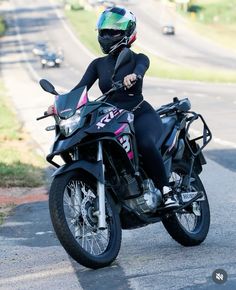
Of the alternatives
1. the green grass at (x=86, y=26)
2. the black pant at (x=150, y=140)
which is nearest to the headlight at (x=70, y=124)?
the black pant at (x=150, y=140)

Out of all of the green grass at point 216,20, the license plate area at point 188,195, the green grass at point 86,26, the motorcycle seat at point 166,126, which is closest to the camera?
the motorcycle seat at point 166,126

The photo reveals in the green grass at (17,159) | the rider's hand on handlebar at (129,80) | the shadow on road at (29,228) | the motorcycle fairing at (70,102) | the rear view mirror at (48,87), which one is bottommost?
the green grass at (17,159)

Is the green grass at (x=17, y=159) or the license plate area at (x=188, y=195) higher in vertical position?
the license plate area at (x=188, y=195)

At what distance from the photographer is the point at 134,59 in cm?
689

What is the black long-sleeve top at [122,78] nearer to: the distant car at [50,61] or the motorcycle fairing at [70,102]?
the motorcycle fairing at [70,102]

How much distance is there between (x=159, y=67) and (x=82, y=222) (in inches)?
2150

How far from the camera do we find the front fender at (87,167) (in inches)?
239

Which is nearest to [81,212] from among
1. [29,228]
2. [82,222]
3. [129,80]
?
[82,222]

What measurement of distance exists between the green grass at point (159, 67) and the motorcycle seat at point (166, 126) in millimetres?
1306

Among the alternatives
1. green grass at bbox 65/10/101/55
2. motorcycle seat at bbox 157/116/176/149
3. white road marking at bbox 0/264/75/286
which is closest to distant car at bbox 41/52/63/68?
green grass at bbox 65/10/101/55

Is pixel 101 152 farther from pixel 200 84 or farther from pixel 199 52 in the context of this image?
pixel 199 52

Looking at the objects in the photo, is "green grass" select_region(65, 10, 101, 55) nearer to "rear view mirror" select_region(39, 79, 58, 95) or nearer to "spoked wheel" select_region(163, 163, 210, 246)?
"spoked wheel" select_region(163, 163, 210, 246)

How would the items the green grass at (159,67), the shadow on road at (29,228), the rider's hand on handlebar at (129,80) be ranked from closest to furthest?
the rider's hand on handlebar at (129,80), the shadow on road at (29,228), the green grass at (159,67)

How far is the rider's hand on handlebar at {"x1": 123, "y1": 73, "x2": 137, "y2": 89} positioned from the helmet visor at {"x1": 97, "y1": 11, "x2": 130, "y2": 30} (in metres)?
0.56
